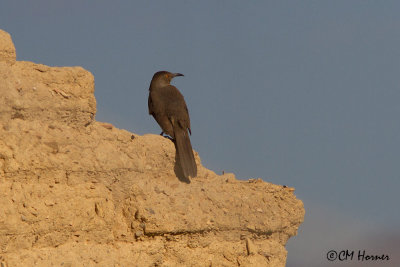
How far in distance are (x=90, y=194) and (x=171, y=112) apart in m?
2.14

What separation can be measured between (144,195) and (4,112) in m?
1.39

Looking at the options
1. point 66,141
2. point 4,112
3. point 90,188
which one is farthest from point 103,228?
point 4,112

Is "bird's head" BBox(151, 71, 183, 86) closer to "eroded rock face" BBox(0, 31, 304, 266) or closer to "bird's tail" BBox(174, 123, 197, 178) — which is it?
"bird's tail" BBox(174, 123, 197, 178)

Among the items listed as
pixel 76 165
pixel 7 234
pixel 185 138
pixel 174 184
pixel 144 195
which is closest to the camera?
pixel 7 234

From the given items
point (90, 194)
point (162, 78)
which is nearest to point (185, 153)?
point (90, 194)

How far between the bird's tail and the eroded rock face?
0.11 meters

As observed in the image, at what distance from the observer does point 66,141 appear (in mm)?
5312

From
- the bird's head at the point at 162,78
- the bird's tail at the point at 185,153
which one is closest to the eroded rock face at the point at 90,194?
the bird's tail at the point at 185,153

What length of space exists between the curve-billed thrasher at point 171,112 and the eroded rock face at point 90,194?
26 cm

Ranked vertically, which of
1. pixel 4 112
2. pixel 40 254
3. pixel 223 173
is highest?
pixel 223 173

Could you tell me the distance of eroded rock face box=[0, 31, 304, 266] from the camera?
4.98m

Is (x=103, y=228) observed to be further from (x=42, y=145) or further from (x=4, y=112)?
(x=4, y=112)

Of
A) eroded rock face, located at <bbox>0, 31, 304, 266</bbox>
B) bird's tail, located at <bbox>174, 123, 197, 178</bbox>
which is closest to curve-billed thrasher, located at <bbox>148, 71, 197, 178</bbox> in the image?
bird's tail, located at <bbox>174, 123, 197, 178</bbox>

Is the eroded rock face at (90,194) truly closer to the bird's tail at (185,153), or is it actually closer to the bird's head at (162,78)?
the bird's tail at (185,153)
